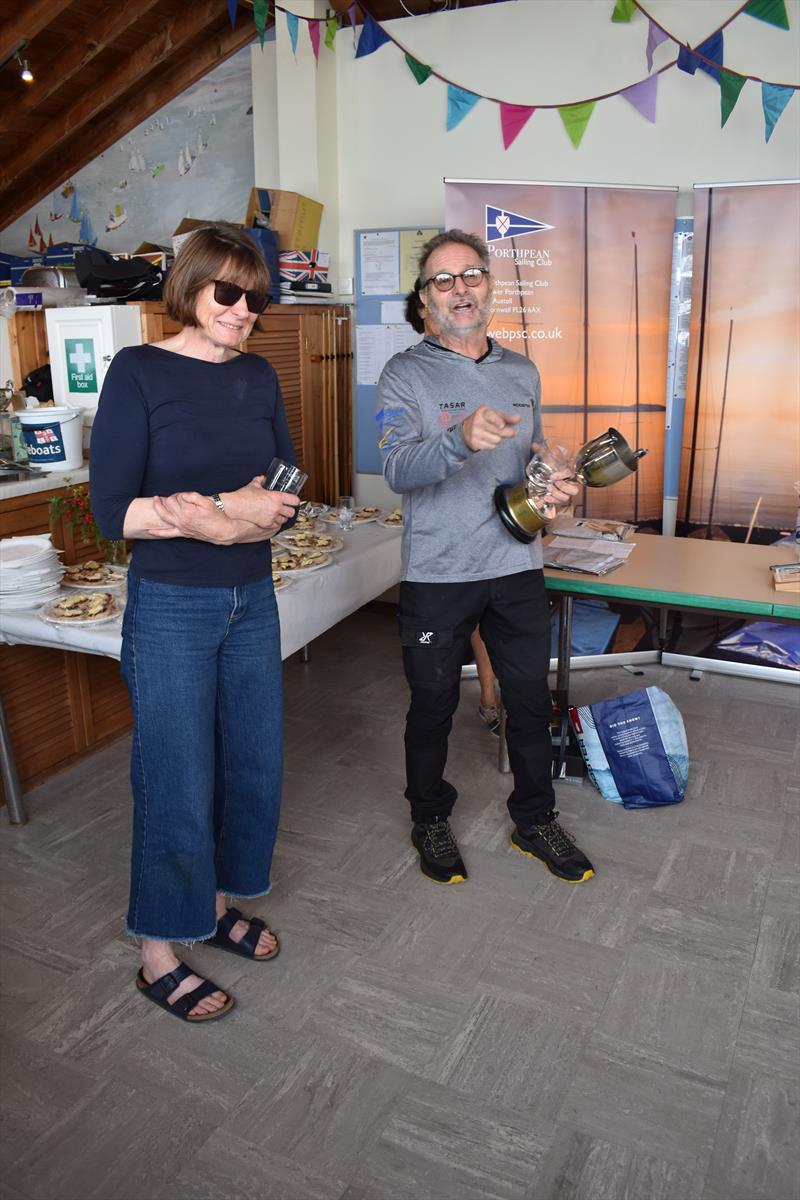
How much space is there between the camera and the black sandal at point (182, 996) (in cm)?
204

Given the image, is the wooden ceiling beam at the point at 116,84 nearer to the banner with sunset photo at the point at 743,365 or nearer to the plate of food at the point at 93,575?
the banner with sunset photo at the point at 743,365

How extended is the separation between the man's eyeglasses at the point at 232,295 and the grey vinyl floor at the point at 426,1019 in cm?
146

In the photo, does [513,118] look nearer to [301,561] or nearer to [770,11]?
[770,11]

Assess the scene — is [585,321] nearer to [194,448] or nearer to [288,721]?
[288,721]

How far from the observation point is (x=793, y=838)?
278cm

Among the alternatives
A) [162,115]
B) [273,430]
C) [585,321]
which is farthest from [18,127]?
[273,430]

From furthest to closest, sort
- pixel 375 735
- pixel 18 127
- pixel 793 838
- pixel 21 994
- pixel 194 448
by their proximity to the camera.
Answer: pixel 18 127, pixel 375 735, pixel 793 838, pixel 21 994, pixel 194 448

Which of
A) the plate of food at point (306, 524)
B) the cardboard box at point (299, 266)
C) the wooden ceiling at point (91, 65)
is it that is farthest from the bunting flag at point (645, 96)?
the plate of food at point (306, 524)

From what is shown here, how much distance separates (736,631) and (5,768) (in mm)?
2932

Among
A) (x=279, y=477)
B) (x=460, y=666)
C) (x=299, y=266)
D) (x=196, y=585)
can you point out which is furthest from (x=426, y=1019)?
(x=299, y=266)

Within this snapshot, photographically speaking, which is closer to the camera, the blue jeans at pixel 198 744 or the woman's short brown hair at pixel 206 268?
the woman's short brown hair at pixel 206 268

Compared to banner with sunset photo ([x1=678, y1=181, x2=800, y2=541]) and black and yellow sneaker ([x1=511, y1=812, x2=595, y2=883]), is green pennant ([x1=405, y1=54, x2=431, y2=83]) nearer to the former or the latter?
banner with sunset photo ([x1=678, y1=181, x2=800, y2=541])

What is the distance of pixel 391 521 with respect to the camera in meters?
3.62

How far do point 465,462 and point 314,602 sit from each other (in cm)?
82
